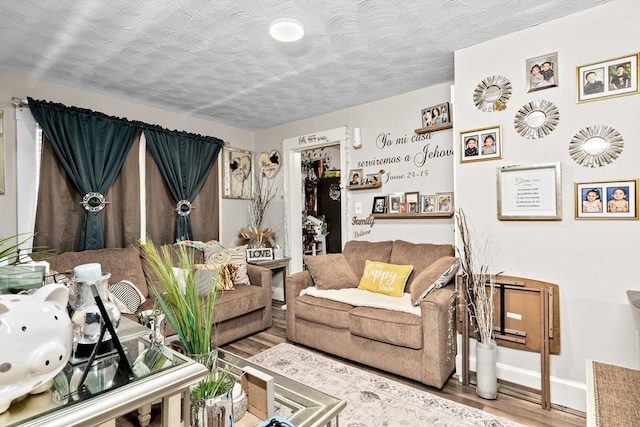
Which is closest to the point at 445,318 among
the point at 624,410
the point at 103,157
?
the point at 624,410

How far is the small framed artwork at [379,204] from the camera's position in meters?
3.39

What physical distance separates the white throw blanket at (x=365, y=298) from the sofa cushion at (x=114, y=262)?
4.97 ft

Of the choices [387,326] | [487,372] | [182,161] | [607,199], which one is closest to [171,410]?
[387,326]

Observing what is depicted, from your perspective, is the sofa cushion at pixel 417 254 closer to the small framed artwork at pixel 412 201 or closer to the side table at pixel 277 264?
the small framed artwork at pixel 412 201

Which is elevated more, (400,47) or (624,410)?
(400,47)

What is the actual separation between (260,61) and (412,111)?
1569 millimetres

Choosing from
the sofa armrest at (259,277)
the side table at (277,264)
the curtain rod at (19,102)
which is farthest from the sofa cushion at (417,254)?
the curtain rod at (19,102)

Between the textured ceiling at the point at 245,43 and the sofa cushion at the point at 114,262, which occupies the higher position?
the textured ceiling at the point at 245,43

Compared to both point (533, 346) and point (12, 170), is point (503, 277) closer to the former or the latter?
point (533, 346)

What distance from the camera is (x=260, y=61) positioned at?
2525 mm

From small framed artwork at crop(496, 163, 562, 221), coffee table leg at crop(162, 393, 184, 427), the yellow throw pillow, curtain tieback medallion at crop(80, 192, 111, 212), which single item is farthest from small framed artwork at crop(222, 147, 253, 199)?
coffee table leg at crop(162, 393, 184, 427)

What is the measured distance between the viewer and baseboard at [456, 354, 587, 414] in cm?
198

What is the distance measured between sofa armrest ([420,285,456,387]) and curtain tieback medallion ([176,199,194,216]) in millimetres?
2779

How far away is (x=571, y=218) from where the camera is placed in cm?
203
